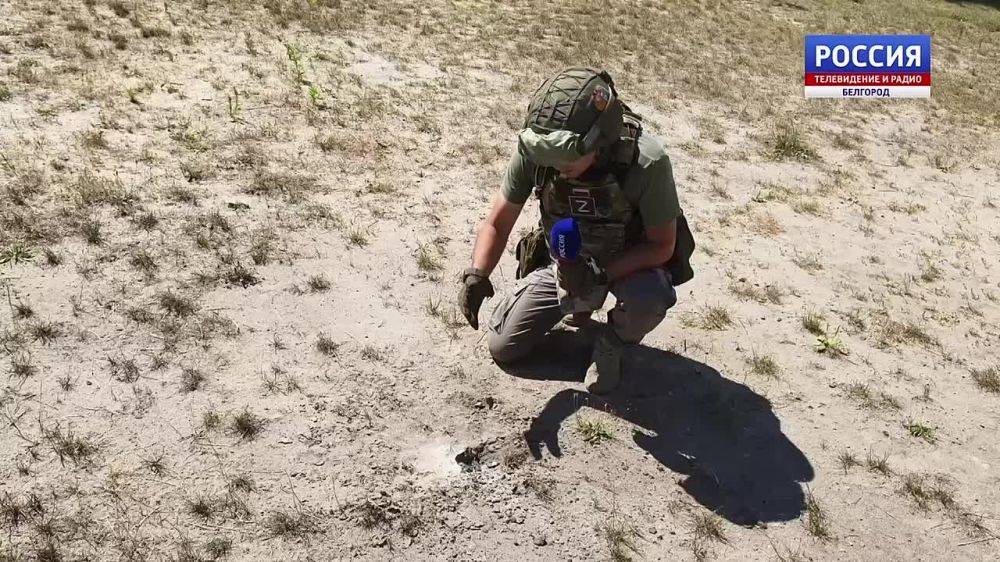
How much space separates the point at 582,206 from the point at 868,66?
924 centimetres

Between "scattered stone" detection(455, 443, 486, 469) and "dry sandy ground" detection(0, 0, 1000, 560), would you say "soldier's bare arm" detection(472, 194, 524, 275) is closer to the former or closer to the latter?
"dry sandy ground" detection(0, 0, 1000, 560)

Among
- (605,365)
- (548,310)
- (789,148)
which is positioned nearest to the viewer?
(605,365)

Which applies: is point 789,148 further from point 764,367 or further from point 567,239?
point 567,239

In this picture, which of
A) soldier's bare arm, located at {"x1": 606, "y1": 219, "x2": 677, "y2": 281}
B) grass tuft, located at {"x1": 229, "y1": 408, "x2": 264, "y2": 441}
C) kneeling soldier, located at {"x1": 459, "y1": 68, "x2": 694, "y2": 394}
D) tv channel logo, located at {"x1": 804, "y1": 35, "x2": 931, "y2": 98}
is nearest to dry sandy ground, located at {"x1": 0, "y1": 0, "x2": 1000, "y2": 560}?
grass tuft, located at {"x1": 229, "y1": 408, "x2": 264, "y2": 441}

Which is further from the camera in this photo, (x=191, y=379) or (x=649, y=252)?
(x=191, y=379)

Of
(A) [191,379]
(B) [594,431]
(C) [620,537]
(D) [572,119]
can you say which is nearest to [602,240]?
(D) [572,119]

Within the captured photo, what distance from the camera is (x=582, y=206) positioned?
153 inches

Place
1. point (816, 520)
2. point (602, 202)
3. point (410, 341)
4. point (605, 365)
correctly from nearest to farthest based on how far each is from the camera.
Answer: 1. point (816, 520)
2. point (602, 202)
3. point (605, 365)
4. point (410, 341)

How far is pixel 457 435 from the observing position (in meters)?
3.88

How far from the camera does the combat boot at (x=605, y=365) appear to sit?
4.05m

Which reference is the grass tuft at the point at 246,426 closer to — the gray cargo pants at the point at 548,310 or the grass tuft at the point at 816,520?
the gray cargo pants at the point at 548,310

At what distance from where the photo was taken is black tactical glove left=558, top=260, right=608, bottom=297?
3.71 metres

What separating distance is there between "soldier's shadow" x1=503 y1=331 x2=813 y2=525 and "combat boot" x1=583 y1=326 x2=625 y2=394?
0.32 ft

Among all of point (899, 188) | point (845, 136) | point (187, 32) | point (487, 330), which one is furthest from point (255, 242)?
point (845, 136)
